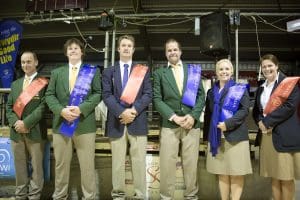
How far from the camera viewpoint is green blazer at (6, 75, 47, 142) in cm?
268

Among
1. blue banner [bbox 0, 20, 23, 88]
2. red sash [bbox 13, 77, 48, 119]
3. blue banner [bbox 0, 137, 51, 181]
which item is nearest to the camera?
red sash [bbox 13, 77, 48, 119]

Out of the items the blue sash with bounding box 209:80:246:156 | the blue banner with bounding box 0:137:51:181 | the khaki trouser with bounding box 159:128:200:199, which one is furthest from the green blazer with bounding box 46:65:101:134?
the blue sash with bounding box 209:80:246:156

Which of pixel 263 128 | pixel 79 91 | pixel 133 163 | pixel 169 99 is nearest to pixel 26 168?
pixel 79 91

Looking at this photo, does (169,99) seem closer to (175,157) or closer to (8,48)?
(175,157)

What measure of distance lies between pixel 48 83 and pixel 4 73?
11.3 feet

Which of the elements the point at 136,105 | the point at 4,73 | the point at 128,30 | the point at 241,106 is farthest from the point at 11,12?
the point at 241,106

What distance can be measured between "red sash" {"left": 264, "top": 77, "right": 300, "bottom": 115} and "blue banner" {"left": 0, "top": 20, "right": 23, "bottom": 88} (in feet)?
15.0

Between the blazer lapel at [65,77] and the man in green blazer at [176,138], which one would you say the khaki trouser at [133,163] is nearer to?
the man in green blazer at [176,138]

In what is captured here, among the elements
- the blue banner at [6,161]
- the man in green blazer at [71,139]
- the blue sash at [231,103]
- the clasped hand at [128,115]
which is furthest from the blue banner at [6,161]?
the blue sash at [231,103]

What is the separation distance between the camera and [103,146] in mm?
3129

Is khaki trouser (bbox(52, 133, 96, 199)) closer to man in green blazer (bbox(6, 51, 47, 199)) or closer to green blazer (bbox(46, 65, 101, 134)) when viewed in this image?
green blazer (bbox(46, 65, 101, 134))

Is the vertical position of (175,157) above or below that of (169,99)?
below

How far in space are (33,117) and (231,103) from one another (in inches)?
63.8

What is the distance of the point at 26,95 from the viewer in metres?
2.72
